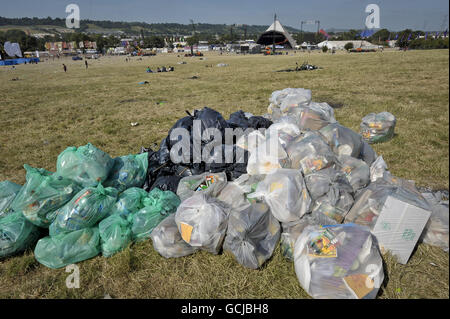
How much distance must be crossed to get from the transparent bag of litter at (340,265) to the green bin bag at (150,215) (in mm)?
1269

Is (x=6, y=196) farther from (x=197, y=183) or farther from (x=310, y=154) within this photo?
(x=310, y=154)

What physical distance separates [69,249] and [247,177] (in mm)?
1716

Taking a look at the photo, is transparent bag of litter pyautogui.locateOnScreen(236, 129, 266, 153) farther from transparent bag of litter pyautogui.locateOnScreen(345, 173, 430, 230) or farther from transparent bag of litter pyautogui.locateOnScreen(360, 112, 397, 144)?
transparent bag of litter pyautogui.locateOnScreen(360, 112, 397, 144)

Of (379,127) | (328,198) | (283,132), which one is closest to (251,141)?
(283,132)

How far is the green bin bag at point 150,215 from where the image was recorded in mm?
2295

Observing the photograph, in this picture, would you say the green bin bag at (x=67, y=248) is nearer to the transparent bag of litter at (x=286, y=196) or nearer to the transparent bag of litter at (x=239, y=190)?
the transparent bag of litter at (x=239, y=190)

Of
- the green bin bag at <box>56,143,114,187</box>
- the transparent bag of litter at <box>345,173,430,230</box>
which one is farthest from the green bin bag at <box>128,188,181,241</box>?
the transparent bag of litter at <box>345,173,430,230</box>

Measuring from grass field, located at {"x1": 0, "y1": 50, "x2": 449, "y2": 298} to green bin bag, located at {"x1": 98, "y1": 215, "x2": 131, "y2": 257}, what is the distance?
8cm

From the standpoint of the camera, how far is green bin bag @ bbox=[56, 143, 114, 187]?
8.11 feet

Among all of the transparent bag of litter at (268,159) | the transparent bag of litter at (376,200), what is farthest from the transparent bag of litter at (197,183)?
the transparent bag of litter at (376,200)

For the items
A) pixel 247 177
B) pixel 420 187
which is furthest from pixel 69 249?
pixel 420 187

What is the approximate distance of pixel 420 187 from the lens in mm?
2818

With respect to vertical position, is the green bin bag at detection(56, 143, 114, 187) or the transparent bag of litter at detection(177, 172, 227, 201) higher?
the green bin bag at detection(56, 143, 114, 187)

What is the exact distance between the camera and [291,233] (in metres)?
2.10
